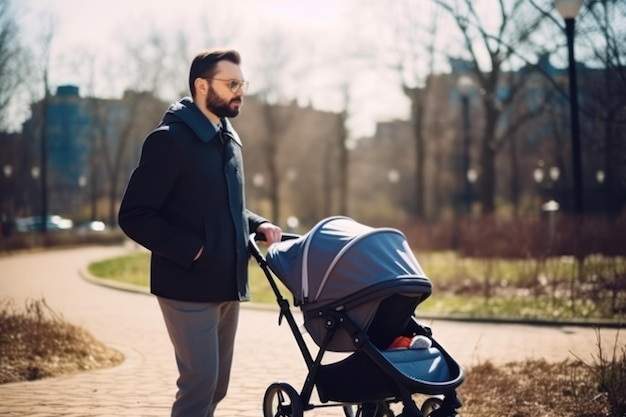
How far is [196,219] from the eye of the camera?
4.51 meters

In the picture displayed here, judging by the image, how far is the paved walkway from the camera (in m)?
6.59

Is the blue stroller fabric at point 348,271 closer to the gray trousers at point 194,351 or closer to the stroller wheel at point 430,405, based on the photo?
the gray trousers at point 194,351

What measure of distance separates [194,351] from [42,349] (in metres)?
4.52

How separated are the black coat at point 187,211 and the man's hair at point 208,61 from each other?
157 mm

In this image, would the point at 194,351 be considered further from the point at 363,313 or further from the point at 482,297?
the point at 482,297

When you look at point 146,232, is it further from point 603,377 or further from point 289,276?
point 603,377

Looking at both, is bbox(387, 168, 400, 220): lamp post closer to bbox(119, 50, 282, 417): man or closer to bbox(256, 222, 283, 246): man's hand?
bbox(256, 222, 283, 246): man's hand

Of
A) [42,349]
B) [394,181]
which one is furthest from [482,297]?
[394,181]

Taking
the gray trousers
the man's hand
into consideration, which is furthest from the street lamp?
the gray trousers

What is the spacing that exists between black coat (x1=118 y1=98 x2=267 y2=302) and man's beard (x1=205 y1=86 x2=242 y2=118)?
74 mm

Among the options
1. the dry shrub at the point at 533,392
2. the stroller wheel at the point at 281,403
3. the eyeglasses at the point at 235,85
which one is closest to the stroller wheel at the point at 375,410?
the stroller wheel at the point at 281,403

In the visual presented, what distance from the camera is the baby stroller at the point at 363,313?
443 cm

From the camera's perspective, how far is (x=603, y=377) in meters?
6.25

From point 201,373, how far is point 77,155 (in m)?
44.7
